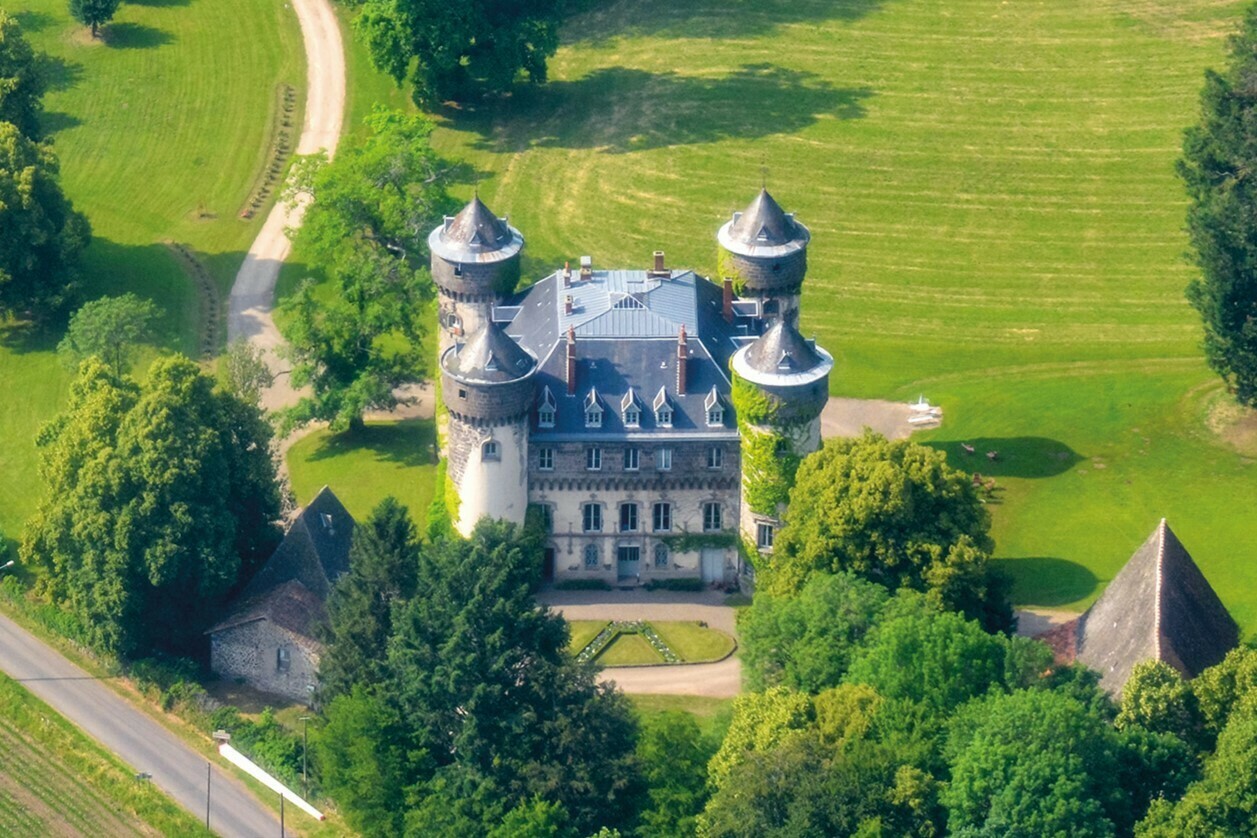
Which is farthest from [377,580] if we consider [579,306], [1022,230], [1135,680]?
[1022,230]

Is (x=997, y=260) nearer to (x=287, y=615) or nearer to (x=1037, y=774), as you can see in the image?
(x=287, y=615)

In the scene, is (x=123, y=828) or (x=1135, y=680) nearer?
(x=1135, y=680)

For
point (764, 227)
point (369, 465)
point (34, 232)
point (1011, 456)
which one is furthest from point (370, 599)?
point (34, 232)

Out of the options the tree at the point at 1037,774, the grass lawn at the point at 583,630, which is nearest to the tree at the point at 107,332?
the grass lawn at the point at 583,630

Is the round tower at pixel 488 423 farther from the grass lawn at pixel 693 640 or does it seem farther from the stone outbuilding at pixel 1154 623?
the stone outbuilding at pixel 1154 623

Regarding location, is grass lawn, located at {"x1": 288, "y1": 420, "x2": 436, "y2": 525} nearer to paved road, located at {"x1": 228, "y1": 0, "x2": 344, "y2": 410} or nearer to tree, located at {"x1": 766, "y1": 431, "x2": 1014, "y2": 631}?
paved road, located at {"x1": 228, "y1": 0, "x2": 344, "y2": 410}

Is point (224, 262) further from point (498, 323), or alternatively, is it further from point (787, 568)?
point (787, 568)
